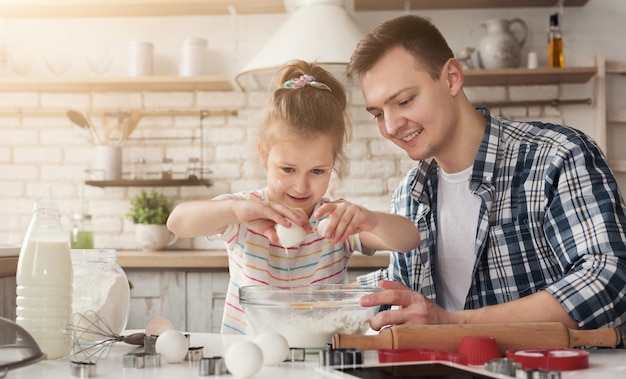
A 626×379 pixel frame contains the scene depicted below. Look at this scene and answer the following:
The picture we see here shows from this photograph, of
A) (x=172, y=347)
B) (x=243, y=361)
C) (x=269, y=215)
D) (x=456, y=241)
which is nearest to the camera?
(x=243, y=361)

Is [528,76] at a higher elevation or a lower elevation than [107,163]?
Result: higher

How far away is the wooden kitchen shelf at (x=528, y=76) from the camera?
12.4 feet

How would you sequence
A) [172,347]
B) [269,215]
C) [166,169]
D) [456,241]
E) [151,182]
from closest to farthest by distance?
[172,347]
[269,215]
[456,241]
[151,182]
[166,169]

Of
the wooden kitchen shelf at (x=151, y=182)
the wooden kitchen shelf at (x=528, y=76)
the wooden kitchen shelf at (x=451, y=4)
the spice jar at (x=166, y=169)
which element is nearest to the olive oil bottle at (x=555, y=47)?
the wooden kitchen shelf at (x=528, y=76)

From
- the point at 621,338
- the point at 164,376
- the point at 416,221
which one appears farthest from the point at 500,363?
the point at 416,221

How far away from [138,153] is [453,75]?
8.43 feet

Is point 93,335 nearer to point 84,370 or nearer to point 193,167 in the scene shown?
point 84,370

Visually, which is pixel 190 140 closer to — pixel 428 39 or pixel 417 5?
pixel 417 5

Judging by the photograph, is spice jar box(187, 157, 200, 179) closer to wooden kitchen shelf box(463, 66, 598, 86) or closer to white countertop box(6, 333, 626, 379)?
wooden kitchen shelf box(463, 66, 598, 86)

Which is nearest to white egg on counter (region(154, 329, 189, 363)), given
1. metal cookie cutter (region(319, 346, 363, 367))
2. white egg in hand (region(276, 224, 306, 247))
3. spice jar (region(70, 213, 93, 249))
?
metal cookie cutter (region(319, 346, 363, 367))

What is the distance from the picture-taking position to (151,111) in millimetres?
4164

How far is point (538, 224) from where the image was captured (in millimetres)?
1787

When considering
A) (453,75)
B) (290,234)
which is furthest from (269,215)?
(453,75)

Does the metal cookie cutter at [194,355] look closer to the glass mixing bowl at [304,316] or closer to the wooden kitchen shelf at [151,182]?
the glass mixing bowl at [304,316]
